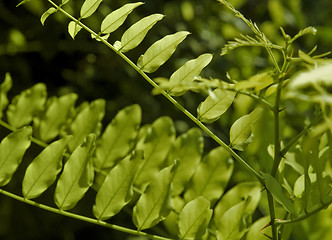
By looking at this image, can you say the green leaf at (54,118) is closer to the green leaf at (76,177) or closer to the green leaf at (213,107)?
the green leaf at (76,177)

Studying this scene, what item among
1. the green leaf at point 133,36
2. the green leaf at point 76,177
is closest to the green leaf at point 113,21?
the green leaf at point 133,36

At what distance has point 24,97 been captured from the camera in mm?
880

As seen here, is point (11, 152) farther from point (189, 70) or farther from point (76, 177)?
point (189, 70)

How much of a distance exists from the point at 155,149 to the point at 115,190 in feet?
0.53

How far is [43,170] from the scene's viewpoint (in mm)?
643

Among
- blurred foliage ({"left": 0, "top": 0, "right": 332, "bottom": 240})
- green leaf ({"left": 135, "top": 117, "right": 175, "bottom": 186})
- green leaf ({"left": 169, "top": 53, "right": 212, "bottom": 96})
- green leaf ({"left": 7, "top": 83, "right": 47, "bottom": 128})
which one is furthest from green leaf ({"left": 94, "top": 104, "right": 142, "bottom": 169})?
blurred foliage ({"left": 0, "top": 0, "right": 332, "bottom": 240})

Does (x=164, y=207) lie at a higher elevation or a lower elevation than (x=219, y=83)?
lower

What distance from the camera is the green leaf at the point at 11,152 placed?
2.07ft

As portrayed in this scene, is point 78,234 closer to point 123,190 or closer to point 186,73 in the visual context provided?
point 123,190

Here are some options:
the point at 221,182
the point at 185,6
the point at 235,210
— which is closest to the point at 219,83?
the point at 235,210

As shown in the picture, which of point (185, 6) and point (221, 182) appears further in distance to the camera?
point (185, 6)

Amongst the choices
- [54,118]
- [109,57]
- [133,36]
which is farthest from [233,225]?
[109,57]

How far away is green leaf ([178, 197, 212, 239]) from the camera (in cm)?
61

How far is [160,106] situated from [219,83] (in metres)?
1.07
